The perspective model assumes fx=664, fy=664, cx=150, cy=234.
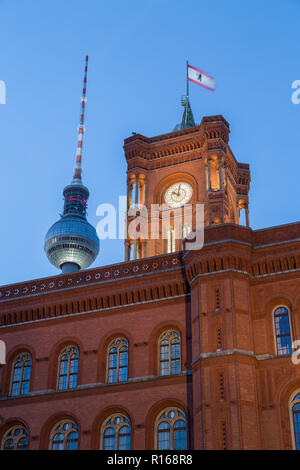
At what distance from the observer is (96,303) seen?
38250mm

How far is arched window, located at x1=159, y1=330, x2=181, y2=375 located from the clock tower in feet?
45.6

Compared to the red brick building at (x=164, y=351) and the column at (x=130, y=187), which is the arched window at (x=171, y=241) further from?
the red brick building at (x=164, y=351)

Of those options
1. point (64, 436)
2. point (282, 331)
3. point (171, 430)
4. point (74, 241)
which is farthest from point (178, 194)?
point (74, 241)

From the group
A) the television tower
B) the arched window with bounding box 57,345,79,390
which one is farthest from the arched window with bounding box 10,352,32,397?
the television tower

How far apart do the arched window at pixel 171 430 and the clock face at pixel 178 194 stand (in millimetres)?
20808

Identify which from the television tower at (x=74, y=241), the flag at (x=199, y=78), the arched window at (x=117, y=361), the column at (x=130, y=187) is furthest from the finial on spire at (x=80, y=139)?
the arched window at (x=117, y=361)

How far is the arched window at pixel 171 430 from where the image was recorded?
32969mm

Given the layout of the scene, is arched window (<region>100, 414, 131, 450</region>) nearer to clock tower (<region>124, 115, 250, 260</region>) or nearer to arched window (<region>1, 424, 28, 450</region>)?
arched window (<region>1, 424, 28, 450</region>)

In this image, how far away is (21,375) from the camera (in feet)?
126

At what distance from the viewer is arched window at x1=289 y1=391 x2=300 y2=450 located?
30391 mm

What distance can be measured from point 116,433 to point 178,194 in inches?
881

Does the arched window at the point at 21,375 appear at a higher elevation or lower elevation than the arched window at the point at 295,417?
higher

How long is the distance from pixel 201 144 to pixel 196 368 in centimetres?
2526

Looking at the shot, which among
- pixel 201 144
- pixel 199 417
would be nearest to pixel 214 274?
pixel 199 417
